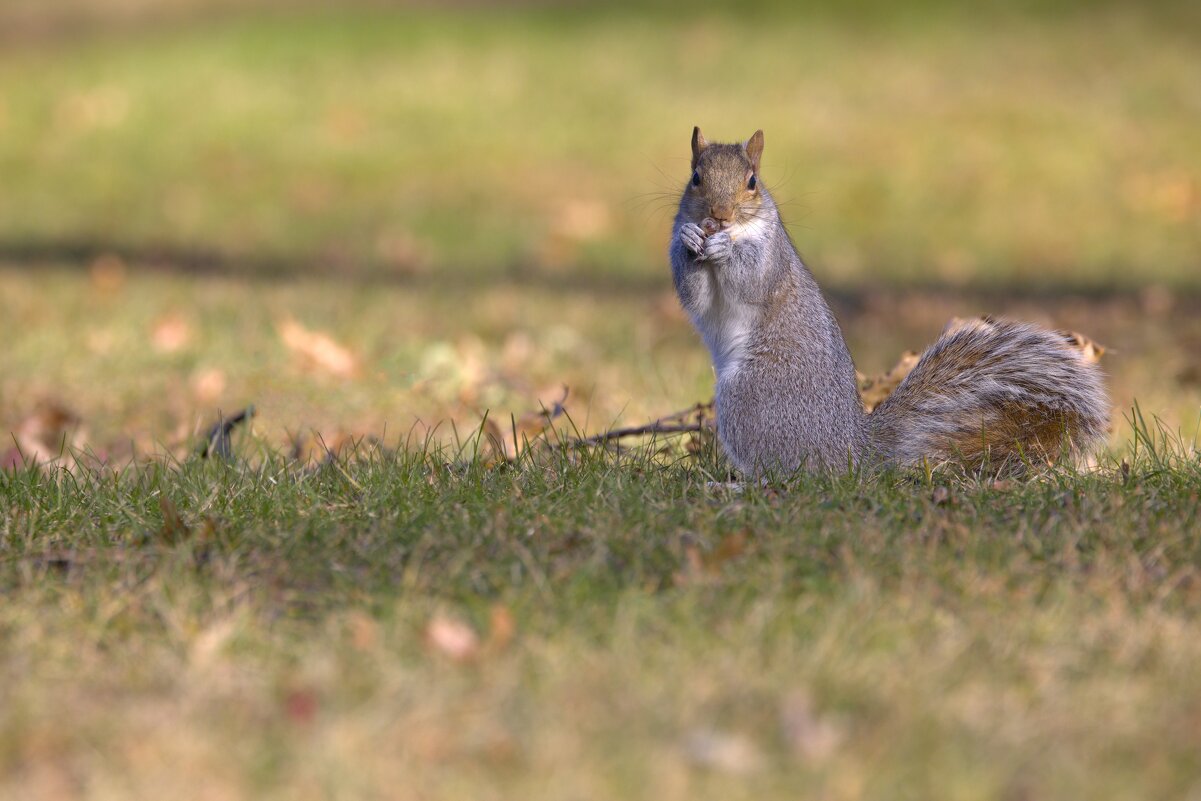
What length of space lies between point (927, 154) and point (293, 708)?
9086 millimetres

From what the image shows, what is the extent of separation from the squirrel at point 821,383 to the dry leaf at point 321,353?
2284 millimetres

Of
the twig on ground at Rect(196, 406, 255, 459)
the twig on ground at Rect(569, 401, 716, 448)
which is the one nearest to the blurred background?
the twig on ground at Rect(196, 406, 255, 459)

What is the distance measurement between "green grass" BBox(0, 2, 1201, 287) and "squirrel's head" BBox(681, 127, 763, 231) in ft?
15.3

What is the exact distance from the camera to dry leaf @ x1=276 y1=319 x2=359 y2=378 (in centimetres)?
561

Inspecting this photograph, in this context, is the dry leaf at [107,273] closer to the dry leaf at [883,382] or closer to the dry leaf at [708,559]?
the dry leaf at [883,382]

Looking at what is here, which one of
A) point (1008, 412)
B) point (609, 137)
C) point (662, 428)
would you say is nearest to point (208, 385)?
point (662, 428)

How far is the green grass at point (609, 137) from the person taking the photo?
9219mm

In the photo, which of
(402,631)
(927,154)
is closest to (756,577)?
(402,631)

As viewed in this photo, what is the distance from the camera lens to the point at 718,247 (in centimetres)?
350

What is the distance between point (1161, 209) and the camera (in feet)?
32.3

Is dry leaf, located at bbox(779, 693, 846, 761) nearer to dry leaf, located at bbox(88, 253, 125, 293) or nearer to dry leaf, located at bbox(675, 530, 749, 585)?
dry leaf, located at bbox(675, 530, 749, 585)

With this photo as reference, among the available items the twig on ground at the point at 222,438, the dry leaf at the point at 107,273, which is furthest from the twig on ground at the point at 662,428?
the dry leaf at the point at 107,273

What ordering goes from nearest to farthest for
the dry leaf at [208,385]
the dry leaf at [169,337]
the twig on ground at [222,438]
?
the twig on ground at [222,438] < the dry leaf at [208,385] < the dry leaf at [169,337]

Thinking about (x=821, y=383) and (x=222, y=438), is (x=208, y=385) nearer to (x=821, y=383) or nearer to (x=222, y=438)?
(x=222, y=438)
